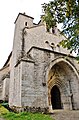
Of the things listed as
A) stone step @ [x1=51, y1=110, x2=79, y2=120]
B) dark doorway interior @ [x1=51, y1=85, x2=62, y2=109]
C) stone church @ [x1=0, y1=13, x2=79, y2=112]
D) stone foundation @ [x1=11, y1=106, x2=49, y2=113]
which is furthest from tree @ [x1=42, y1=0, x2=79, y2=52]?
dark doorway interior @ [x1=51, y1=85, x2=62, y2=109]

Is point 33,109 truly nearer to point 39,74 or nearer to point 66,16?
point 39,74

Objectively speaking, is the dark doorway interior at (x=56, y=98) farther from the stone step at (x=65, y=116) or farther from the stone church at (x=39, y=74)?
the stone step at (x=65, y=116)

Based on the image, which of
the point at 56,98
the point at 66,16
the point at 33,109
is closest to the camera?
the point at 66,16

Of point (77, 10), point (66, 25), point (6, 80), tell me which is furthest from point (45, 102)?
point (6, 80)

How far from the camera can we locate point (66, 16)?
17.4 ft

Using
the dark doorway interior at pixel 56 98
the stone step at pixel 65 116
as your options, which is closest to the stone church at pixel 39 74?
the dark doorway interior at pixel 56 98

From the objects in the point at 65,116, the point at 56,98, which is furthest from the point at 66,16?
the point at 56,98

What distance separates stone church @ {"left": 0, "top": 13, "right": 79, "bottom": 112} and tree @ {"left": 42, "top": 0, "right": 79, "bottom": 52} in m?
2.08

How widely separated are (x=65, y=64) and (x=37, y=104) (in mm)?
4871

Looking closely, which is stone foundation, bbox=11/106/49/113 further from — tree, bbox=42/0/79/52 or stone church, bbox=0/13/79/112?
tree, bbox=42/0/79/52

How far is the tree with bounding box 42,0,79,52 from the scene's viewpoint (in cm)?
508

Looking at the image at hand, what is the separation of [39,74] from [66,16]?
5670 millimetres

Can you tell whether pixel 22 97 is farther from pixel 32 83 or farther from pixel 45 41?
pixel 45 41

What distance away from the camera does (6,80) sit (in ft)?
52.9
